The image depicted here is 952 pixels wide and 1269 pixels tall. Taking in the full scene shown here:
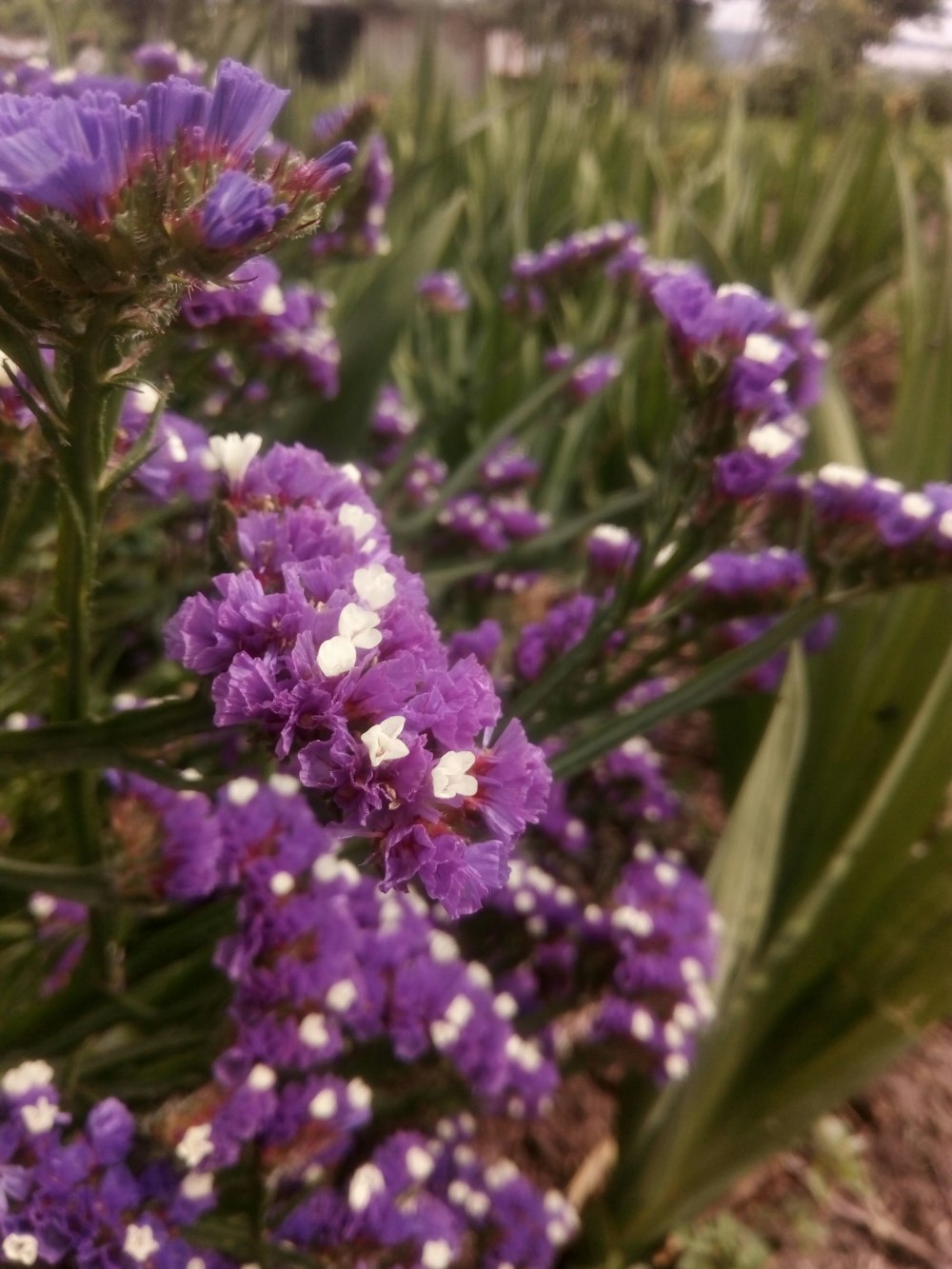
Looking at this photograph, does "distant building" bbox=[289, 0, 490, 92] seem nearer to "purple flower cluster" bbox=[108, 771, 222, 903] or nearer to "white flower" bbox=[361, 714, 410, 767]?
"purple flower cluster" bbox=[108, 771, 222, 903]

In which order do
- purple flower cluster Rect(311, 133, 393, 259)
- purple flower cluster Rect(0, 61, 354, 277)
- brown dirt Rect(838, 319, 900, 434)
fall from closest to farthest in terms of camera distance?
purple flower cluster Rect(0, 61, 354, 277) < purple flower cluster Rect(311, 133, 393, 259) < brown dirt Rect(838, 319, 900, 434)

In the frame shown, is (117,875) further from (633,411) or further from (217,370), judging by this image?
(633,411)

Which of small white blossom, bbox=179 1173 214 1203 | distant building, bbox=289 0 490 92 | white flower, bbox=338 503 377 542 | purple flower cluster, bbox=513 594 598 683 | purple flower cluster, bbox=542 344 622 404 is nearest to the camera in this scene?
white flower, bbox=338 503 377 542

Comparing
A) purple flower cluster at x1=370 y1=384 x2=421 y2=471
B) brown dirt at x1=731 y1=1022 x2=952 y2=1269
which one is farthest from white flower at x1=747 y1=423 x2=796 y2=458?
brown dirt at x1=731 y1=1022 x2=952 y2=1269

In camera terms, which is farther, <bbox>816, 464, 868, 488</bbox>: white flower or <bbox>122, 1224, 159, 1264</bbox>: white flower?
<bbox>816, 464, 868, 488</bbox>: white flower

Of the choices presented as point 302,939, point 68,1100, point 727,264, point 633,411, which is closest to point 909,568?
point 302,939

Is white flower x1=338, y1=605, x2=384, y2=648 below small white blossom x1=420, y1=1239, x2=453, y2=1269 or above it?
above

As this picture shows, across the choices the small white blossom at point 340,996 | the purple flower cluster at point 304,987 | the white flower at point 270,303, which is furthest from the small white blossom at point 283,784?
the white flower at point 270,303
